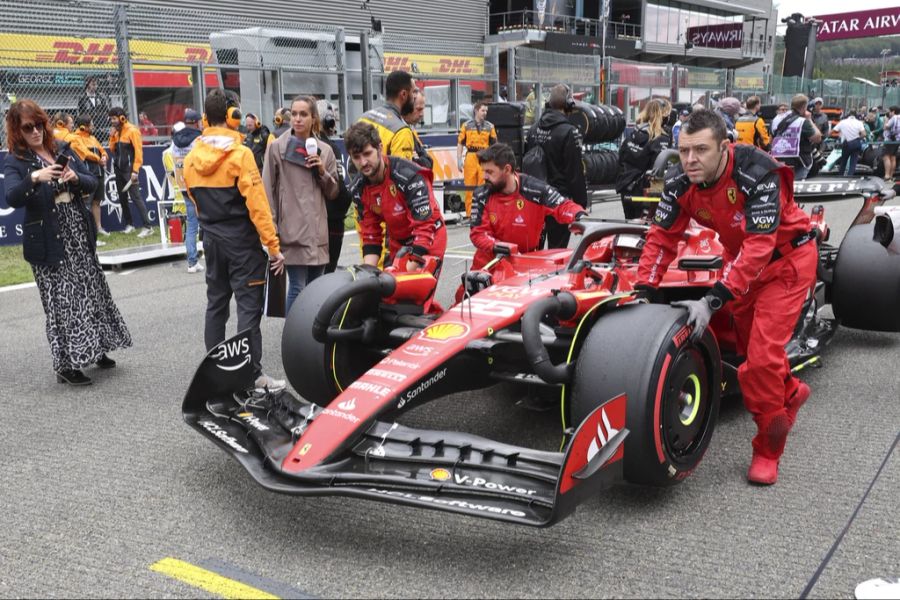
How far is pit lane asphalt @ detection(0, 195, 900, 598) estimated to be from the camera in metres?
2.94

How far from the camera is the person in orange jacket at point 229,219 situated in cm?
472

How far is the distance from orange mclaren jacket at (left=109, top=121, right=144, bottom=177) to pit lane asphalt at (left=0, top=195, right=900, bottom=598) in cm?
712

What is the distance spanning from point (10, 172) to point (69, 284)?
0.77 metres

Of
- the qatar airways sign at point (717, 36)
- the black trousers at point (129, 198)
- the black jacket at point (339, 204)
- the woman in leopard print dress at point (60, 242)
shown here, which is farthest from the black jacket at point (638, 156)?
the qatar airways sign at point (717, 36)

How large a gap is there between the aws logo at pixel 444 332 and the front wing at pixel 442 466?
21.0 inches

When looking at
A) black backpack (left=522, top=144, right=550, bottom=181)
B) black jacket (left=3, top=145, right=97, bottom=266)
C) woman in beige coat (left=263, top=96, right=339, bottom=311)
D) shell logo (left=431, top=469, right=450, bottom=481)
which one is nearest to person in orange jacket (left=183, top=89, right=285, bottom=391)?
woman in beige coat (left=263, top=96, right=339, bottom=311)

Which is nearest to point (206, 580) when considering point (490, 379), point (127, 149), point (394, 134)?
point (490, 379)

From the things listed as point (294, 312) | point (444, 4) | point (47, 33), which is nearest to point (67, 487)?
point (294, 312)

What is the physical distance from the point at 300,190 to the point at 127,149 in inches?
279

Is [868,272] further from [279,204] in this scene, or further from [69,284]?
[69,284]

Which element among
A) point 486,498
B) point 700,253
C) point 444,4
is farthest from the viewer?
point 444,4

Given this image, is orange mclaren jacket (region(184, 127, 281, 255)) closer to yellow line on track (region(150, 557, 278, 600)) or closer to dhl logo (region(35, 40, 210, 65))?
yellow line on track (region(150, 557, 278, 600))

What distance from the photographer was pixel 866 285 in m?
5.50

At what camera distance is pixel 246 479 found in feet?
12.6
